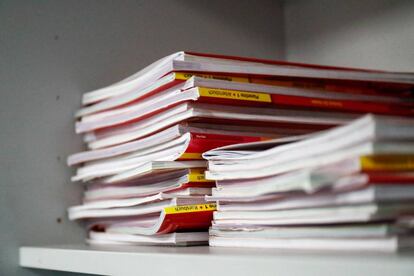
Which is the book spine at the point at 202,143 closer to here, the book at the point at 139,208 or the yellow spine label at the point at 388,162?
the book at the point at 139,208

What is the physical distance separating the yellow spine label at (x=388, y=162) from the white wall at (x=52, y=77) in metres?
0.66

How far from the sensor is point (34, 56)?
3.37ft

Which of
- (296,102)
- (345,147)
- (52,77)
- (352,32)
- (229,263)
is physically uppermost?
(352,32)

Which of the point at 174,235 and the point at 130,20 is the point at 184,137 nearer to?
the point at 174,235

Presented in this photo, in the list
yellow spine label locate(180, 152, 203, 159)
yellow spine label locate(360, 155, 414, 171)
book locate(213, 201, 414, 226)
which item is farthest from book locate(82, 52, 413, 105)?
yellow spine label locate(360, 155, 414, 171)

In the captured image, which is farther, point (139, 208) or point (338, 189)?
point (139, 208)

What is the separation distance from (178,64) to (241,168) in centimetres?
21

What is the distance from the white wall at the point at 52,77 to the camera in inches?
38.5

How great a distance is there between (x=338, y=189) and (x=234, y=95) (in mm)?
308

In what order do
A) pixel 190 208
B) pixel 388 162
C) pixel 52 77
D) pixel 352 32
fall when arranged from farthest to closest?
pixel 352 32
pixel 52 77
pixel 190 208
pixel 388 162

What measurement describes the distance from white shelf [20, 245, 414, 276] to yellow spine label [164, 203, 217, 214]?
9 cm

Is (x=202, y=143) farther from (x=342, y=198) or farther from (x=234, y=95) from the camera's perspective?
(x=342, y=198)

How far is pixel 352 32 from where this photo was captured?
122cm

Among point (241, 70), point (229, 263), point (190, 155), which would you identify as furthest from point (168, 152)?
point (229, 263)
